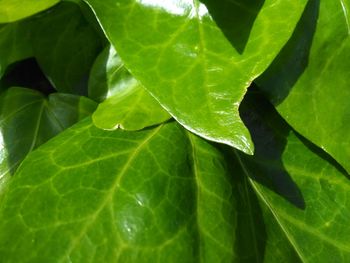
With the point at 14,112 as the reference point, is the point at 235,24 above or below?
above

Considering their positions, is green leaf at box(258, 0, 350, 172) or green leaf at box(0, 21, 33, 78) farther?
green leaf at box(0, 21, 33, 78)

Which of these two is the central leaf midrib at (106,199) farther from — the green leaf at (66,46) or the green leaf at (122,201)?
the green leaf at (66,46)

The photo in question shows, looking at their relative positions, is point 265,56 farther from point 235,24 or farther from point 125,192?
point 125,192

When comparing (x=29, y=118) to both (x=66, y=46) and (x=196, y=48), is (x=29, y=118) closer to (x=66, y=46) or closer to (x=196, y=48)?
(x=66, y=46)

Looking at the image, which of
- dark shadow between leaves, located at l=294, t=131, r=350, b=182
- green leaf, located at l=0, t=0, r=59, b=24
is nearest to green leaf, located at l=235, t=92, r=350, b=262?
dark shadow between leaves, located at l=294, t=131, r=350, b=182

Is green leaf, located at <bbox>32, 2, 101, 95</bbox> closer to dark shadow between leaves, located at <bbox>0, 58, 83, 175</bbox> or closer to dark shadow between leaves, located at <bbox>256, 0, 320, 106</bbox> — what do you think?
dark shadow between leaves, located at <bbox>0, 58, 83, 175</bbox>

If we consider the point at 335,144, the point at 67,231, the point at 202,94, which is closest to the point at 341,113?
the point at 335,144
